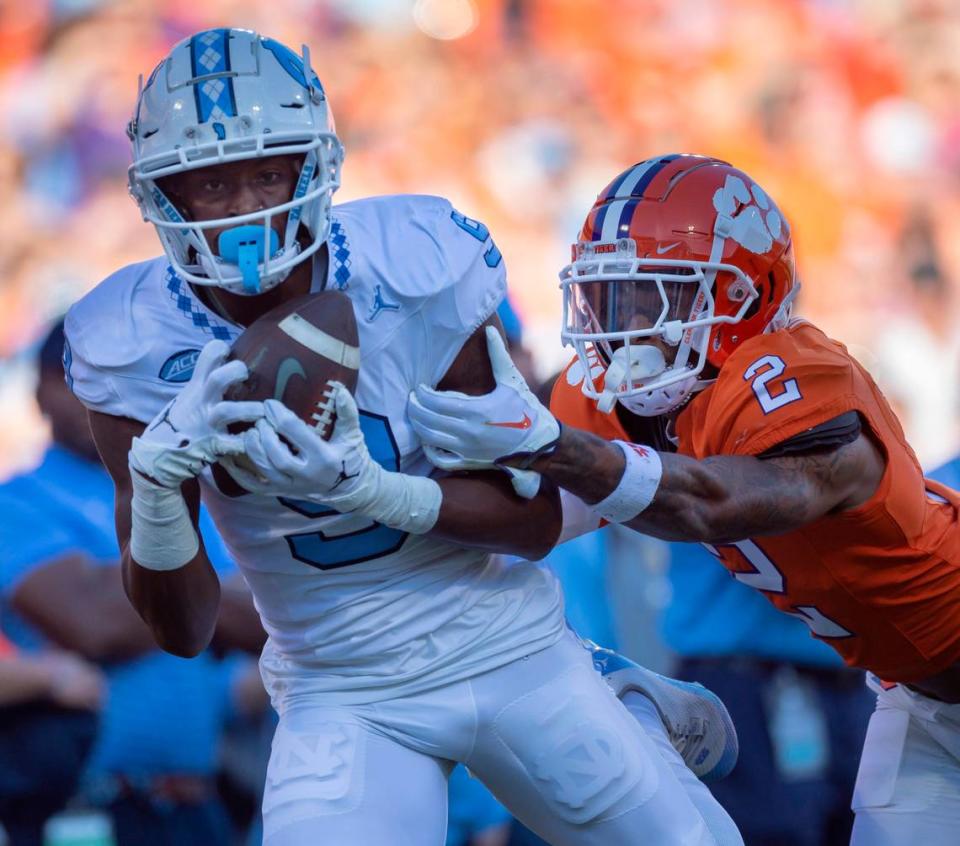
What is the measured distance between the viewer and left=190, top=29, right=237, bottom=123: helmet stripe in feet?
7.47

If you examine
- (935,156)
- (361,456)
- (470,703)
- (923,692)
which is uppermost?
(361,456)

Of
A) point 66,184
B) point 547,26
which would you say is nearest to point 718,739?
point 66,184

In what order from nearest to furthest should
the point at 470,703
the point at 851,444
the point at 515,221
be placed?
the point at 470,703 < the point at 851,444 < the point at 515,221

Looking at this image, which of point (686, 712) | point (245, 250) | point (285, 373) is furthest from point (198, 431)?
point (686, 712)

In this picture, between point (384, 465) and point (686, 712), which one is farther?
point (686, 712)

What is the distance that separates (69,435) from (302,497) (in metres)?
1.69

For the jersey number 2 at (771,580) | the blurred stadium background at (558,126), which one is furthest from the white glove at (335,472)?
the blurred stadium background at (558,126)

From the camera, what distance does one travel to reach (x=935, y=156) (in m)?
7.98

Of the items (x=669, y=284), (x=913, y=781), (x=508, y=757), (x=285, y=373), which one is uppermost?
(x=285, y=373)

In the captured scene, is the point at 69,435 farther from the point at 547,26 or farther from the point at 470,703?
the point at 547,26

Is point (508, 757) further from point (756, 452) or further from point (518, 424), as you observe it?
point (756, 452)

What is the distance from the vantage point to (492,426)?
2.23m

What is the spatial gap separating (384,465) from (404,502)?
14cm

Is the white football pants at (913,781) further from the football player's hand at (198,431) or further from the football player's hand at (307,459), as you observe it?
the football player's hand at (198,431)
